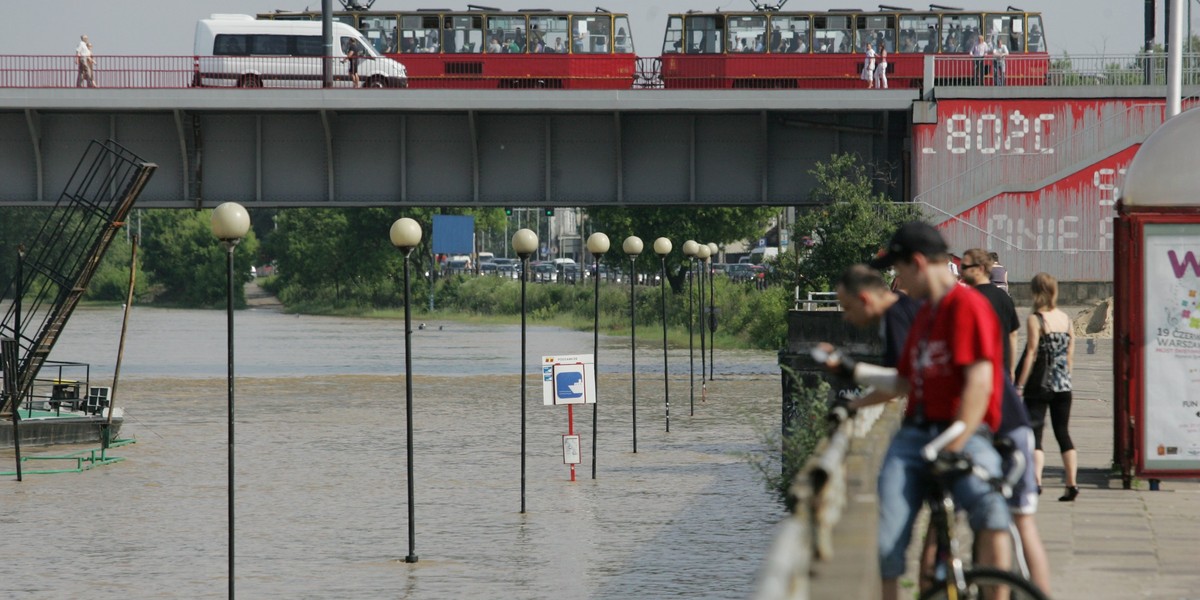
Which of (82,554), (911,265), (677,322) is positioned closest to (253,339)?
(677,322)

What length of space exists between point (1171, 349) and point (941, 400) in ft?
24.8

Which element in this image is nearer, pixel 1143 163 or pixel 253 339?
pixel 1143 163

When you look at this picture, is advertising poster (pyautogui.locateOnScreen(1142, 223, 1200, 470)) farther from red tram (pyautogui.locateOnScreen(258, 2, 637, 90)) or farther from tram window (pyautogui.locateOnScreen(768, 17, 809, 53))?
tram window (pyautogui.locateOnScreen(768, 17, 809, 53))

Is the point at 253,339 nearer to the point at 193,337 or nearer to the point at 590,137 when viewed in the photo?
the point at 193,337

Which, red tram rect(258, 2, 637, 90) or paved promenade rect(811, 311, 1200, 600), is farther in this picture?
red tram rect(258, 2, 637, 90)

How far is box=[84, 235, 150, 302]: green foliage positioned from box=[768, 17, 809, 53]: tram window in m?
96.5

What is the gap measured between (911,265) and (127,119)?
32.6 m

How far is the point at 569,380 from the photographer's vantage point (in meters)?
23.3

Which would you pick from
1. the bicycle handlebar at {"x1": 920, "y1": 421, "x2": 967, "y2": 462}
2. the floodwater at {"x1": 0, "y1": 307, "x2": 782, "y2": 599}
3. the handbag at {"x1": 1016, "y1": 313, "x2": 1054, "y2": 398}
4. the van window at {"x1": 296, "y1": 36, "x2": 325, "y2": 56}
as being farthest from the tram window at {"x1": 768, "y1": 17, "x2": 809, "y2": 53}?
the bicycle handlebar at {"x1": 920, "y1": 421, "x2": 967, "y2": 462}

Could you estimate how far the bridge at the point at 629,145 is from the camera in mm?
35938

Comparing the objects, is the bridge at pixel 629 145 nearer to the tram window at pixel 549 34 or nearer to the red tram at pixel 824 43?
the red tram at pixel 824 43

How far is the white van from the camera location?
38.8 metres

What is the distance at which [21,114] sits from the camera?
36062 millimetres

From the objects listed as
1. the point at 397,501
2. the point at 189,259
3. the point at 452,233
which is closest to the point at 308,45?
the point at 397,501
